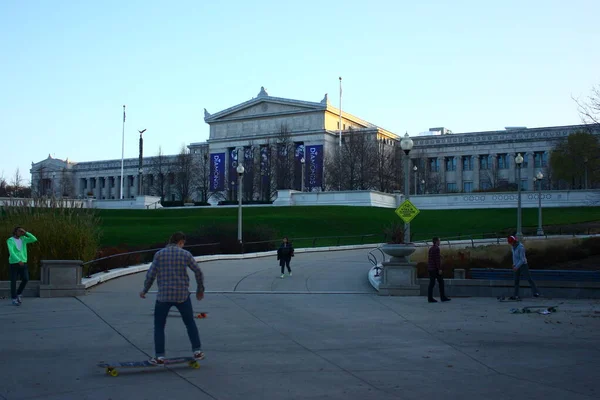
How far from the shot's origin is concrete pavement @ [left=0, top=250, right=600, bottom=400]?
821 centimetres

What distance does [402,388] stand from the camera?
27.2 feet

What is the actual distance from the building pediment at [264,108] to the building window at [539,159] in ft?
106

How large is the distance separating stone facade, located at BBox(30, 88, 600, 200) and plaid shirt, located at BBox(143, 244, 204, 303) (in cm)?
8183

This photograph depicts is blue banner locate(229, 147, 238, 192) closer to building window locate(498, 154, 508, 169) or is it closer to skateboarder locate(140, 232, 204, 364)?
building window locate(498, 154, 508, 169)

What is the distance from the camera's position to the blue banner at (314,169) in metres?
83.9

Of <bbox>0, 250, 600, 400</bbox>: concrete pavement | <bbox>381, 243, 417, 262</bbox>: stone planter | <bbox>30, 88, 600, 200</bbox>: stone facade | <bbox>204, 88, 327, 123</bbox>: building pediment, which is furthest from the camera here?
<bbox>204, 88, 327, 123</bbox>: building pediment

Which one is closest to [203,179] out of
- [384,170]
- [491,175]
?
[384,170]

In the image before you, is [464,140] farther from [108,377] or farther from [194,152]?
[108,377]

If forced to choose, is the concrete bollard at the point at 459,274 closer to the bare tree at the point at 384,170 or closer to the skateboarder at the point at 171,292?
the skateboarder at the point at 171,292

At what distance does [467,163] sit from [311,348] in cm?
10230

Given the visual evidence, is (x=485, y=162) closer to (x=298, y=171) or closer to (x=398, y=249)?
(x=298, y=171)

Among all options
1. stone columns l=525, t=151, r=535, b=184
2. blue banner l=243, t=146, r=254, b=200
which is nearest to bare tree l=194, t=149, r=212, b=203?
blue banner l=243, t=146, r=254, b=200

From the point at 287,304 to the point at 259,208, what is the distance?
48.8 metres

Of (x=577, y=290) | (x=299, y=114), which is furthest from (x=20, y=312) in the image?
(x=299, y=114)
